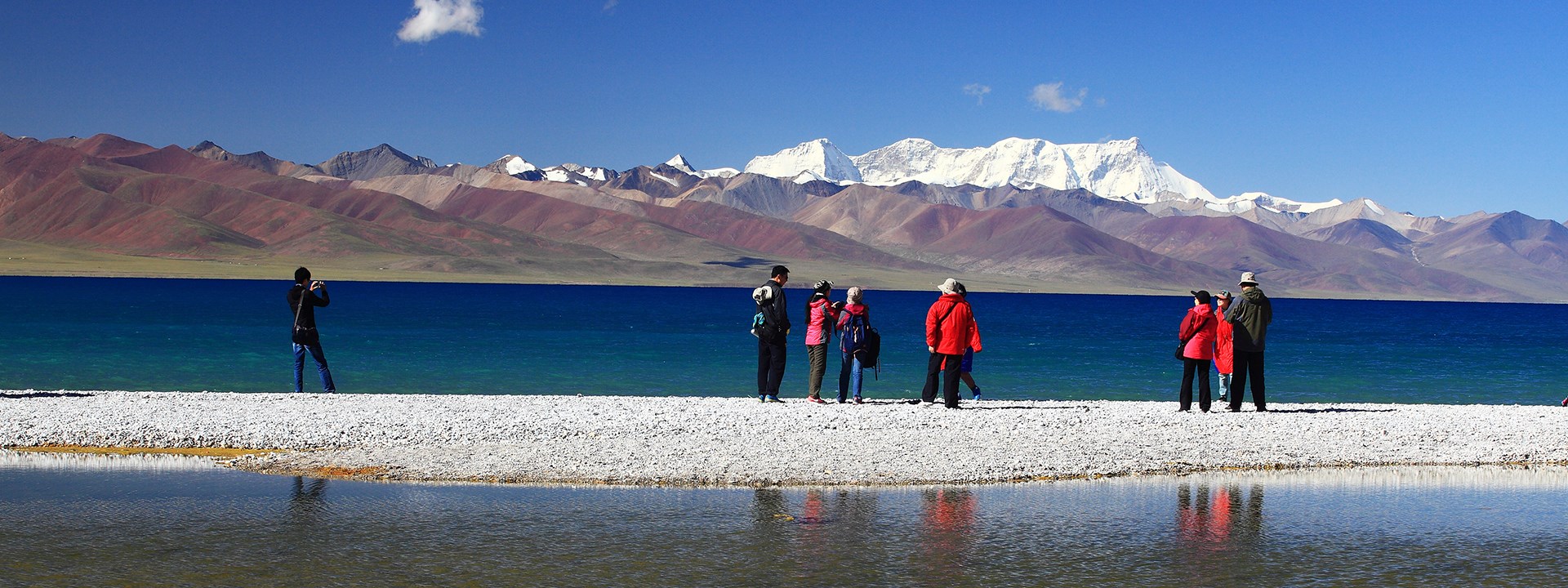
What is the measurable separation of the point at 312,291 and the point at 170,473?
7905 mm

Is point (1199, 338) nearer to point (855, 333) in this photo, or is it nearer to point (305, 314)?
point (855, 333)

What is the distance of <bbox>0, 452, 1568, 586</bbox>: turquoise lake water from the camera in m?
9.45

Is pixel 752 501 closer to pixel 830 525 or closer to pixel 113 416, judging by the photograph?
pixel 830 525

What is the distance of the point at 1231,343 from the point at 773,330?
21.5ft

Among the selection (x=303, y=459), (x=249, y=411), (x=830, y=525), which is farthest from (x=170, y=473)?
(x=830, y=525)

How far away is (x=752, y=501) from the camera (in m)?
12.5

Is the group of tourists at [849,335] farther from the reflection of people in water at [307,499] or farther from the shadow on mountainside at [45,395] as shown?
the shadow on mountainside at [45,395]

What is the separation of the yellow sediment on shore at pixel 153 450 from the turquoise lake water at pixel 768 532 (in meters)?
1.09

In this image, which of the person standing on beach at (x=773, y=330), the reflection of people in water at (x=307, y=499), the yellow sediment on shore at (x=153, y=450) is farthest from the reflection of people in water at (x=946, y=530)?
the yellow sediment on shore at (x=153, y=450)

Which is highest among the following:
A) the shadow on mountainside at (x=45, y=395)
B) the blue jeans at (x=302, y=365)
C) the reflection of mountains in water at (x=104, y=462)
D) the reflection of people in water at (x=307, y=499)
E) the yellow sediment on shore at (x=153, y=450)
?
the blue jeans at (x=302, y=365)

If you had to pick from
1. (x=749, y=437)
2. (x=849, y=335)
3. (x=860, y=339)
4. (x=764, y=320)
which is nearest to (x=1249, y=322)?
(x=860, y=339)

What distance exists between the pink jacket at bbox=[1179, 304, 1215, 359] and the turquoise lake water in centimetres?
571

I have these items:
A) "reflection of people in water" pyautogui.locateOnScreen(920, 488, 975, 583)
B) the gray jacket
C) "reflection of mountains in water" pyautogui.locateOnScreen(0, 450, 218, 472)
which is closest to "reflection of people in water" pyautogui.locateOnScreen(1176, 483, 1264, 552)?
"reflection of people in water" pyautogui.locateOnScreen(920, 488, 975, 583)

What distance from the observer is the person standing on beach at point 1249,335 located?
20.3m
